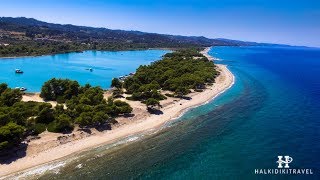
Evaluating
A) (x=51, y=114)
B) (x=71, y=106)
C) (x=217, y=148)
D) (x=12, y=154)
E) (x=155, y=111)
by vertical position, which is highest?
(x=71, y=106)

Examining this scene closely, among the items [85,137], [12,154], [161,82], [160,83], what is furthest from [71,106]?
[161,82]

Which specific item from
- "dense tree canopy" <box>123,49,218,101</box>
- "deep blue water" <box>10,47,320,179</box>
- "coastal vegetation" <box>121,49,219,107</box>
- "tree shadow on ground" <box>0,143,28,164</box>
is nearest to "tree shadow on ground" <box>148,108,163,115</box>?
"coastal vegetation" <box>121,49,219,107</box>

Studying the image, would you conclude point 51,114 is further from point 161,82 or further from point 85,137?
point 161,82

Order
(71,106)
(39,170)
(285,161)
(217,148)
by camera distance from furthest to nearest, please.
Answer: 1. (71,106)
2. (217,148)
3. (285,161)
4. (39,170)

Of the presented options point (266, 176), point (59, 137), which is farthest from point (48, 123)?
point (266, 176)

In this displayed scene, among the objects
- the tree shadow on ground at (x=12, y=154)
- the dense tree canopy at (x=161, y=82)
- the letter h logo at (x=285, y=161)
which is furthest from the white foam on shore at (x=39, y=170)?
the dense tree canopy at (x=161, y=82)

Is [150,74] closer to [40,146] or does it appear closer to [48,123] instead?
[48,123]

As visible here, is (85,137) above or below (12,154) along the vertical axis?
above

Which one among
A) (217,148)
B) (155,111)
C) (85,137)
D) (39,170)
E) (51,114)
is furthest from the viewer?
(155,111)

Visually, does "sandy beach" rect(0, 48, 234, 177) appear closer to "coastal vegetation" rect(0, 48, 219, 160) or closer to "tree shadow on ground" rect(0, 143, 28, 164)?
"tree shadow on ground" rect(0, 143, 28, 164)
